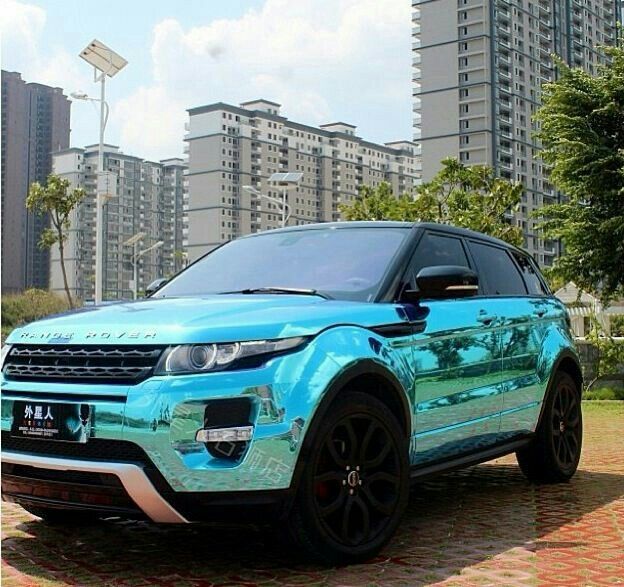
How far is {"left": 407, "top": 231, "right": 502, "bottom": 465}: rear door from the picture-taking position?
493 cm

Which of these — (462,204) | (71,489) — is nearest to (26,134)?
(462,204)

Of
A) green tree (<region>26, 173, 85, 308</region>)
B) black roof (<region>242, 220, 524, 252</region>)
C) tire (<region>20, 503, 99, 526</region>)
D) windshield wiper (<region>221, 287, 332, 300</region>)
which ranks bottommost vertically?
tire (<region>20, 503, 99, 526</region>)

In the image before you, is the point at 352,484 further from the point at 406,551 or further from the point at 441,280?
the point at 441,280

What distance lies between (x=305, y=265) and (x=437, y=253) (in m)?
Answer: 0.85

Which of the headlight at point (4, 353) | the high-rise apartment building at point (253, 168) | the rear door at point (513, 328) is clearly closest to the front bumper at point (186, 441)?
the headlight at point (4, 353)

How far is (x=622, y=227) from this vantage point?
61.6 feet

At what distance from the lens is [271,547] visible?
4.70 metres

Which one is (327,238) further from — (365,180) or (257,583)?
(365,180)

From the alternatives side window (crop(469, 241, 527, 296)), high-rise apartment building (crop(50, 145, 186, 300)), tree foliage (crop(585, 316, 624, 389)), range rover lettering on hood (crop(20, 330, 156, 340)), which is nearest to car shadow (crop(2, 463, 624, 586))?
range rover lettering on hood (crop(20, 330, 156, 340))

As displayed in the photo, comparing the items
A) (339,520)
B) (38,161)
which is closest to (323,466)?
(339,520)

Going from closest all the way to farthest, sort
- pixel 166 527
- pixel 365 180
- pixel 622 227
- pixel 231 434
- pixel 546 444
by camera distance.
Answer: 1. pixel 231 434
2. pixel 166 527
3. pixel 546 444
4. pixel 622 227
5. pixel 365 180

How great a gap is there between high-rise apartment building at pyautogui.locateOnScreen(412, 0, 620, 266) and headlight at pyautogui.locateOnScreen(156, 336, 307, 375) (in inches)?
3832

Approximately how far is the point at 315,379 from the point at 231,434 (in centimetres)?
45

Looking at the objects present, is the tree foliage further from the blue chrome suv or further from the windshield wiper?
the windshield wiper
